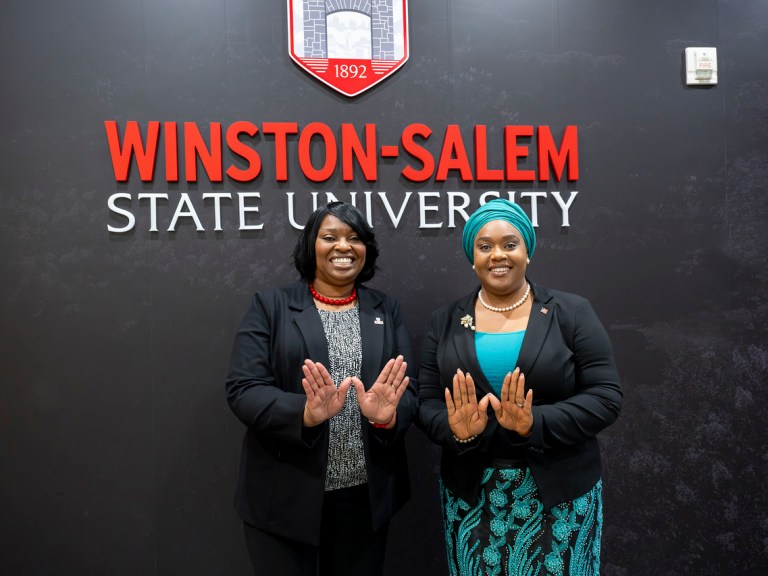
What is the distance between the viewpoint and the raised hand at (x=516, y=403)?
1.84 meters

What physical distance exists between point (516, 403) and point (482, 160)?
1.47 m

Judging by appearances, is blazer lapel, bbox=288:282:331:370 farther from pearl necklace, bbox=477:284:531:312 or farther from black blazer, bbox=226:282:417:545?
pearl necklace, bbox=477:284:531:312

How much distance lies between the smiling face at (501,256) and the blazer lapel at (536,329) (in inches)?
4.0

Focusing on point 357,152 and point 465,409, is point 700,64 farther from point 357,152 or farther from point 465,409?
point 465,409

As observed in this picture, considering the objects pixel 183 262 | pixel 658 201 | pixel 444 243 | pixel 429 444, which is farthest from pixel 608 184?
pixel 183 262

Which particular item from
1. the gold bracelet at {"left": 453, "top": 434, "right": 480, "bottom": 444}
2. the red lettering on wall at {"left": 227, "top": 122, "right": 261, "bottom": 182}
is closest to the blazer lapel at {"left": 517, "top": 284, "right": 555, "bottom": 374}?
the gold bracelet at {"left": 453, "top": 434, "right": 480, "bottom": 444}

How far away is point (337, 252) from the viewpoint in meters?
2.19

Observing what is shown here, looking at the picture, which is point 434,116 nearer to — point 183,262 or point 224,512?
point 183,262

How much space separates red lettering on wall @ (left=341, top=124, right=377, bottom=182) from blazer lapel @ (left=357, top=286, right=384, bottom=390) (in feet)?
2.61

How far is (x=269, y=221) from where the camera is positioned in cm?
286

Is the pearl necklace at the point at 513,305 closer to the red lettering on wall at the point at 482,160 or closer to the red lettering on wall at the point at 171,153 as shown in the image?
the red lettering on wall at the point at 482,160

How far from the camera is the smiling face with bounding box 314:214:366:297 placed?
7.16 feet

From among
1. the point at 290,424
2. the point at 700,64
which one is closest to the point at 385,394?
the point at 290,424

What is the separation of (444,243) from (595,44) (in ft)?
4.23
